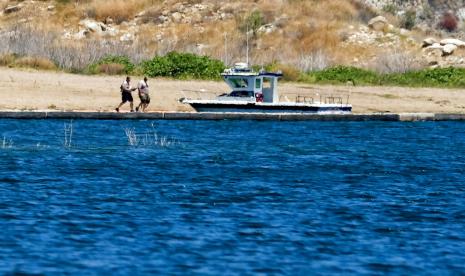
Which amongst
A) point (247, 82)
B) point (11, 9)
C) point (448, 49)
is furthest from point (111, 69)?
point (11, 9)

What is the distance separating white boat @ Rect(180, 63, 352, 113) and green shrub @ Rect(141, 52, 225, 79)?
8.75 metres

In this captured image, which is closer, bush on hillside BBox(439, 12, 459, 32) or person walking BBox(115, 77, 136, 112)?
person walking BBox(115, 77, 136, 112)

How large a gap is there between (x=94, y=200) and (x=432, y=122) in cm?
2816

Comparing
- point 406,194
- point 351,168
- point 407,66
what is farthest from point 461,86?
point 406,194

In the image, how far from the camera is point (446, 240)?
24.7m

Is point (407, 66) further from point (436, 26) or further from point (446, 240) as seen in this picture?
point (446, 240)

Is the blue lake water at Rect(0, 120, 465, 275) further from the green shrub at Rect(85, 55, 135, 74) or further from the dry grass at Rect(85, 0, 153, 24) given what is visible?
the dry grass at Rect(85, 0, 153, 24)

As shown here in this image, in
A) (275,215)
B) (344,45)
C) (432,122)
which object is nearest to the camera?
(275,215)

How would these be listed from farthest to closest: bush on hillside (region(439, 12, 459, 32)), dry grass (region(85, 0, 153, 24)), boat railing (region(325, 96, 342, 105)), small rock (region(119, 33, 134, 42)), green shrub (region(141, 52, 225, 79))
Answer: bush on hillside (region(439, 12, 459, 32)) → dry grass (region(85, 0, 153, 24)) → small rock (region(119, 33, 134, 42)) → green shrub (region(141, 52, 225, 79)) → boat railing (region(325, 96, 342, 105))

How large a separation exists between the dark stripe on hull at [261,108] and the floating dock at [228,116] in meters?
0.20

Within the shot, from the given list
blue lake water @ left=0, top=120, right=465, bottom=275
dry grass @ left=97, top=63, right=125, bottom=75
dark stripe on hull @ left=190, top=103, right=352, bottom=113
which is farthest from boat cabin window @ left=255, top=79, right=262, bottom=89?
dry grass @ left=97, top=63, right=125, bottom=75

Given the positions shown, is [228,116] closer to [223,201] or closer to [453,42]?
[223,201]

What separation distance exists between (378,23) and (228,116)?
30274mm

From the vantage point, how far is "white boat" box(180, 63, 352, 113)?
51.1 meters
